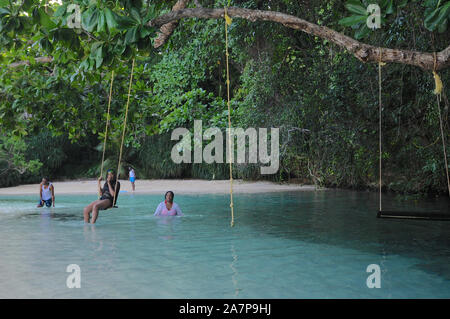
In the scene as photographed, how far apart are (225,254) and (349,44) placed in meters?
3.89

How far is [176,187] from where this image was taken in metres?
27.5

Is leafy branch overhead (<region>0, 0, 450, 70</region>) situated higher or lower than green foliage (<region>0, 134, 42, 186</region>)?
higher

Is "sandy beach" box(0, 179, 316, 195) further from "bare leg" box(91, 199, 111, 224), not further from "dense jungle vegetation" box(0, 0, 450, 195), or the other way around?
"bare leg" box(91, 199, 111, 224)

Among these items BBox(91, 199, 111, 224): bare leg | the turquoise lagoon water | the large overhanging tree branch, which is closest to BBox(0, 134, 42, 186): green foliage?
the turquoise lagoon water

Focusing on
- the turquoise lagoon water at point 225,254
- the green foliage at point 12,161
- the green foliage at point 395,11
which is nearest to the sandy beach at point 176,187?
the green foliage at point 12,161

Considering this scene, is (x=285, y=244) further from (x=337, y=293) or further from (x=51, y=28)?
(x=51, y=28)

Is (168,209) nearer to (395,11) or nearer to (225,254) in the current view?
(225,254)

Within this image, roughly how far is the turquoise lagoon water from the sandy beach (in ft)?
27.6

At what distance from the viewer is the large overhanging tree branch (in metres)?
7.11

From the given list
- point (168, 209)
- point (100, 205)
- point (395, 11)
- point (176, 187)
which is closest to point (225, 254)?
point (100, 205)

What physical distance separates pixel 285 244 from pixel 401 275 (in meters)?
2.96

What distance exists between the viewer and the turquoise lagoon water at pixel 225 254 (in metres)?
6.66

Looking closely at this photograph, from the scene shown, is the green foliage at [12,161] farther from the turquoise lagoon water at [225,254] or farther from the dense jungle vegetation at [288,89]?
the turquoise lagoon water at [225,254]

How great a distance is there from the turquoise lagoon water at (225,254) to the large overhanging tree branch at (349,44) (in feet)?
9.25
